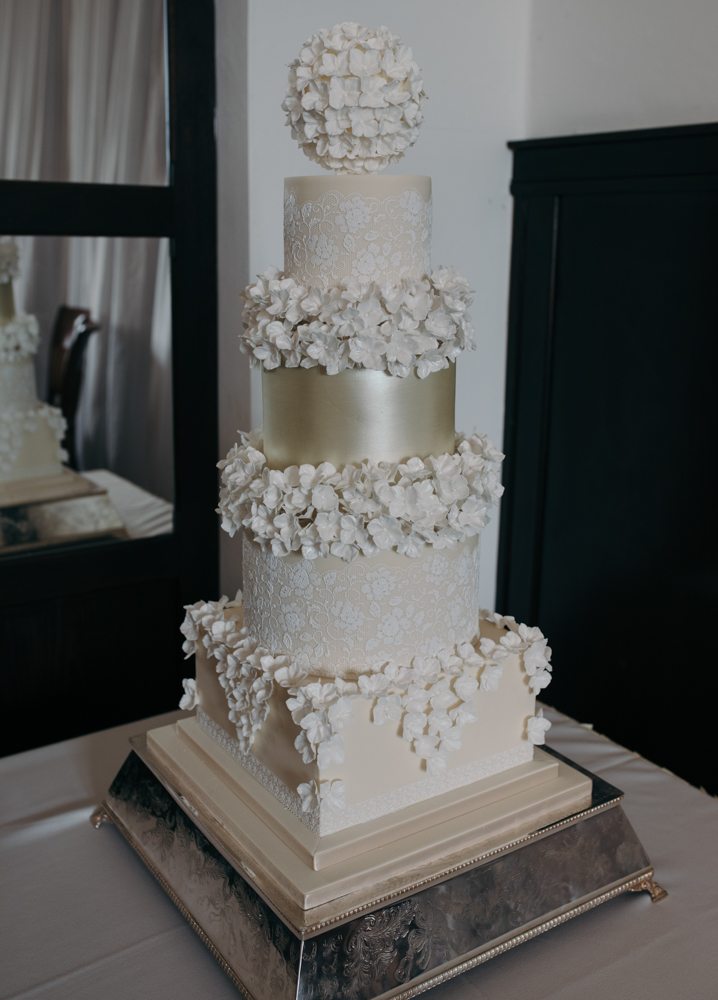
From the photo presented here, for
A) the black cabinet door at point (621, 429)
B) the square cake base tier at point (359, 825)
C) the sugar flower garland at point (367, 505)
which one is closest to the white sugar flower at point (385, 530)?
the sugar flower garland at point (367, 505)

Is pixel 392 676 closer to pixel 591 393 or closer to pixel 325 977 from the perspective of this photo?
pixel 325 977

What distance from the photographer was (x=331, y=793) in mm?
1086

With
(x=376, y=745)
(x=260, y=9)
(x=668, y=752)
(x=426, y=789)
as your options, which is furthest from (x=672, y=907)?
(x=260, y=9)

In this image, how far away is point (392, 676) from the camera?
1145 millimetres

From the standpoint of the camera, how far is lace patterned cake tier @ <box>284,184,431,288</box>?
1.09 metres

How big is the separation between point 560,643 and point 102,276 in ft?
5.01

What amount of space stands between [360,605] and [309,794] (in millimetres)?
249

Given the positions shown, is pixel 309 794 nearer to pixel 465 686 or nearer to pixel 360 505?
pixel 465 686

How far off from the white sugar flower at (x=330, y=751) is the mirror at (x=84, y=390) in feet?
3.89

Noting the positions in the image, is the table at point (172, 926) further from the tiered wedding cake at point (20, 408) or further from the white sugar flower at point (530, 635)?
the tiered wedding cake at point (20, 408)

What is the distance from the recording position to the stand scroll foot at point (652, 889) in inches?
49.6

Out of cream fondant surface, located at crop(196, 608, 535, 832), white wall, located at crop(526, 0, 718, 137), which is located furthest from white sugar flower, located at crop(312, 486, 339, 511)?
white wall, located at crop(526, 0, 718, 137)

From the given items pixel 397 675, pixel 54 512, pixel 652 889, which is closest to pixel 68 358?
pixel 54 512

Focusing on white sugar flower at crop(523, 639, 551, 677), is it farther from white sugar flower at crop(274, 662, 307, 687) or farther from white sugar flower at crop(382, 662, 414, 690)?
white sugar flower at crop(274, 662, 307, 687)
